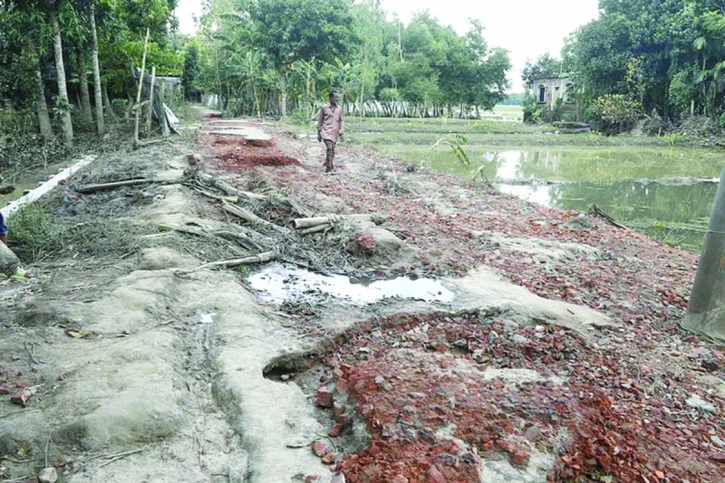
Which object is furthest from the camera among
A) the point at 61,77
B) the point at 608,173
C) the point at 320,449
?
the point at 608,173

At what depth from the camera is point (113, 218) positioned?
Result: 7656 mm

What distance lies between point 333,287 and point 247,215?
2.48 metres

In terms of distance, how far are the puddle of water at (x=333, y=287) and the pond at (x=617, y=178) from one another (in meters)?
6.33

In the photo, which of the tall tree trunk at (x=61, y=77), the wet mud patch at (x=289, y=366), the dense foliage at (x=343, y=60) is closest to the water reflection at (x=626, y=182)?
the wet mud patch at (x=289, y=366)

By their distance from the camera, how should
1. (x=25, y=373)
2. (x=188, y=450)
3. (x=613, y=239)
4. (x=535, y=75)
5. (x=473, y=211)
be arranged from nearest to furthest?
(x=188, y=450)
(x=25, y=373)
(x=613, y=239)
(x=473, y=211)
(x=535, y=75)

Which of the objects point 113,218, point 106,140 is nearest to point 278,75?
point 106,140

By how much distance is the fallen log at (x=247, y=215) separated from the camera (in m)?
7.59

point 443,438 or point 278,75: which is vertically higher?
point 278,75

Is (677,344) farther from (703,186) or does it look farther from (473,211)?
(703,186)

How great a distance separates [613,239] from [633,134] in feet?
96.0

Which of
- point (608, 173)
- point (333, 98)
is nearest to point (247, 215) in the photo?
point (333, 98)

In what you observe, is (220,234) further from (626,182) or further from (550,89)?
(550,89)

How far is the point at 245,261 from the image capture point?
6.18 m

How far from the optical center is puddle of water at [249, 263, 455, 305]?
557 cm
